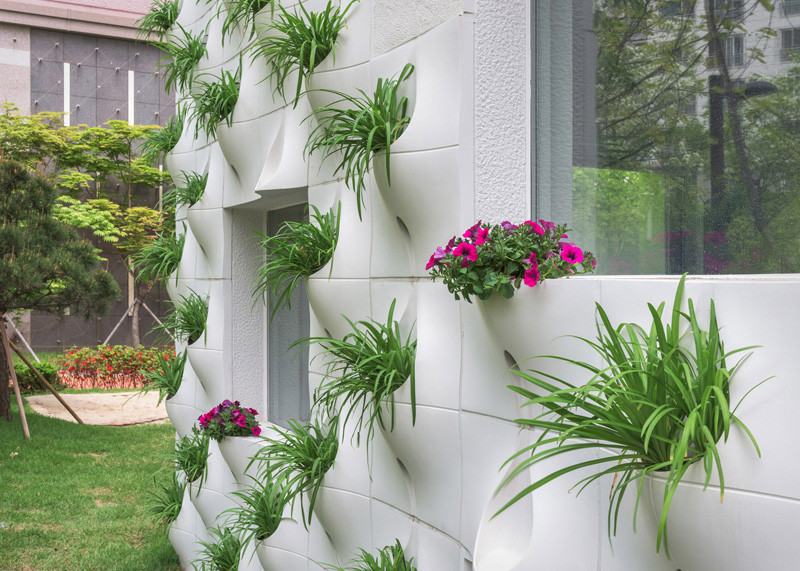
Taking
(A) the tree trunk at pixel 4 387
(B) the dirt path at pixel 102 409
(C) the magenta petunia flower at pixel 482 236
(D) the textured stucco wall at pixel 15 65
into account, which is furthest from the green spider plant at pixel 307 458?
(D) the textured stucco wall at pixel 15 65

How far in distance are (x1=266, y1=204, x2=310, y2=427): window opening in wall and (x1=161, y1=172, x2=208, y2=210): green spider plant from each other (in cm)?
62

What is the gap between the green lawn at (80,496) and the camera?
214 inches

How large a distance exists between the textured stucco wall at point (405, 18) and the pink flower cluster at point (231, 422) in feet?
6.56

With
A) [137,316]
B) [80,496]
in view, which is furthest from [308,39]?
[137,316]

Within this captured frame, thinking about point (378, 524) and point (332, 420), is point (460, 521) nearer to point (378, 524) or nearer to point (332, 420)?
point (378, 524)

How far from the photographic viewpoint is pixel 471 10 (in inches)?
89.2

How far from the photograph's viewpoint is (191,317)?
4.61 m

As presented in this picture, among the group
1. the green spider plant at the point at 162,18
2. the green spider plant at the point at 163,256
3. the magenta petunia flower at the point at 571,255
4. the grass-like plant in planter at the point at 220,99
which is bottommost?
the magenta petunia flower at the point at 571,255

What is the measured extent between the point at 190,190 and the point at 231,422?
1.56 m

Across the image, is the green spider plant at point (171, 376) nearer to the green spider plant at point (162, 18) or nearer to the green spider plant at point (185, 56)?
the green spider plant at point (185, 56)

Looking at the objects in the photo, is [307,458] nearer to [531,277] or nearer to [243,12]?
[531,277]

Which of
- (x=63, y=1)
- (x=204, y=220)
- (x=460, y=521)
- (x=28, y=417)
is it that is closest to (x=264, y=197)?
(x=204, y=220)

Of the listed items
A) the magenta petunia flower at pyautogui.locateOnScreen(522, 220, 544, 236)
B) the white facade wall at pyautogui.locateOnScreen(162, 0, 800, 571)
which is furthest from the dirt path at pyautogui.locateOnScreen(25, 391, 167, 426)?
the magenta petunia flower at pyautogui.locateOnScreen(522, 220, 544, 236)

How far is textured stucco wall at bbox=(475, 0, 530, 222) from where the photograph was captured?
7.46ft
